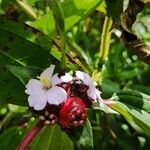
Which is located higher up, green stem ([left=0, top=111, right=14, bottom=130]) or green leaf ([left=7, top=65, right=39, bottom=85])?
green stem ([left=0, top=111, right=14, bottom=130])

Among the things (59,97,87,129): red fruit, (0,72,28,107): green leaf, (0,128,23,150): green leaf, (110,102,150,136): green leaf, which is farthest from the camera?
(0,128,23,150): green leaf

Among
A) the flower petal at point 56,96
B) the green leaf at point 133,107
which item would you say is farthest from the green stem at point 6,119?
the flower petal at point 56,96

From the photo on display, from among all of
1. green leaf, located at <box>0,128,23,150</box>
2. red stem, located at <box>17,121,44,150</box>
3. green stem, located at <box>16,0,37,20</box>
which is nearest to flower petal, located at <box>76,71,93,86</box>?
red stem, located at <box>17,121,44,150</box>

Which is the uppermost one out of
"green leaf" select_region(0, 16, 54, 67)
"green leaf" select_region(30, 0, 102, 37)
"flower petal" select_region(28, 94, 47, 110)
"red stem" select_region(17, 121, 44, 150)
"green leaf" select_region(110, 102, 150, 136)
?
"green leaf" select_region(30, 0, 102, 37)

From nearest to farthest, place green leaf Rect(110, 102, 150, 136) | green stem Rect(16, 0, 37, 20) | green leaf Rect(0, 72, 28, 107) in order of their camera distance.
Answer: green leaf Rect(110, 102, 150, 136) → green leaf Rect(0, 72, 28, 107) → green stem Rect(16, 0, 37, 20)

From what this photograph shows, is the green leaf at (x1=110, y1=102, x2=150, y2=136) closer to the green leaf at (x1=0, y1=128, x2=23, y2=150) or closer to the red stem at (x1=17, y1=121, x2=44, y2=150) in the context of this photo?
the red stem at (x1=17, y1=121, x2=44, y2=150)

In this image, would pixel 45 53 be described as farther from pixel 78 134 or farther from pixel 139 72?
pixel 139 72

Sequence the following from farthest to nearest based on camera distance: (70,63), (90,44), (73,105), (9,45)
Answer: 1. (90,44)
2. (9,45)
3. (70,63)
4. (73,105)

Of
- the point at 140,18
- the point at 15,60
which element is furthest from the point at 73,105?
the point at 140,18
